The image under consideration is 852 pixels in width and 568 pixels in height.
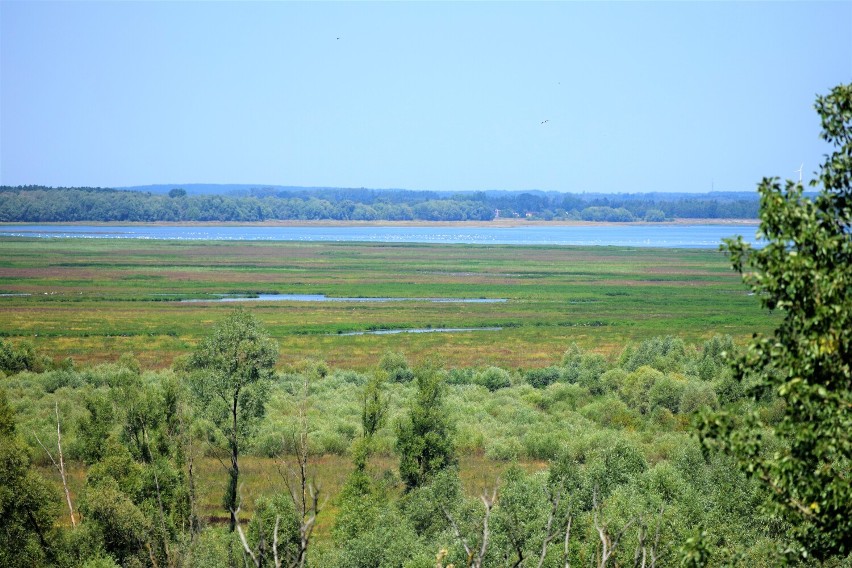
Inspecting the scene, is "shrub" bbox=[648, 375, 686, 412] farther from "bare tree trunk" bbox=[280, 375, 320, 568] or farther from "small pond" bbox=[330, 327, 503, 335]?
"small pond" bbox=[330, 327, 503, 335]

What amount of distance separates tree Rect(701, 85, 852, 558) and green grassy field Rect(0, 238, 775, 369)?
1749 inches

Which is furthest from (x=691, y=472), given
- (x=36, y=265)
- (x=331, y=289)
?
(x=36, y=265)

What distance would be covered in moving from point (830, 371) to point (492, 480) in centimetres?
2552

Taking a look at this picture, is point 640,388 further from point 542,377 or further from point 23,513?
point 23,513

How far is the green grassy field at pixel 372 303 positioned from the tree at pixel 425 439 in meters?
21.2

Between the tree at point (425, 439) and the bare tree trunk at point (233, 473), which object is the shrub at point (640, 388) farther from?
the bare tree trunk at point (233, 473)

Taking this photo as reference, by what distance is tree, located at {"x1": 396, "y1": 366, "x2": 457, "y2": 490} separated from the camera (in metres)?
31.8

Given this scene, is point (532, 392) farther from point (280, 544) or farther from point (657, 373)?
point (280, 544)

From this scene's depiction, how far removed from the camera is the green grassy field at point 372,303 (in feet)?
226

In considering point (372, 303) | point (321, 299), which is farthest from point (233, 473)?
point (321, 299)

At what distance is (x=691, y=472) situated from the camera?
94.7 ft

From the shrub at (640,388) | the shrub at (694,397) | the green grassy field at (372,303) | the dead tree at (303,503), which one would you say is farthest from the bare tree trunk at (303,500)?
the green grassy field at (372,303)

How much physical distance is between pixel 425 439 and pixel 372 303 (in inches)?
2478

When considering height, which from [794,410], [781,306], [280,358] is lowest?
[280,358]
